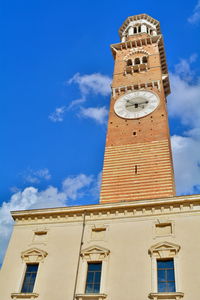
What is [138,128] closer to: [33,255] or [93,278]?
[33,255]

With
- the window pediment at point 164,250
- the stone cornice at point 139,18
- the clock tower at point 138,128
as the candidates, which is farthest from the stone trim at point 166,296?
the stone cornice at point 139,18

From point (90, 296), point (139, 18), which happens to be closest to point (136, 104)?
point (139, 18)

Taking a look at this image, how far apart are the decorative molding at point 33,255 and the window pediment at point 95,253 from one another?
2.45 meters

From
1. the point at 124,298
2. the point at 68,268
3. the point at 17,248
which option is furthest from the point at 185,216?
the point at 17,248

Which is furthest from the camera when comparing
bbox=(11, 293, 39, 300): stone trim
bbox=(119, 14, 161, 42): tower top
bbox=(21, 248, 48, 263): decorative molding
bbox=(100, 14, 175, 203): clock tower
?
bbox=(119, 14, 161, 42): tower top

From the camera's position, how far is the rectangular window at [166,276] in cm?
1422

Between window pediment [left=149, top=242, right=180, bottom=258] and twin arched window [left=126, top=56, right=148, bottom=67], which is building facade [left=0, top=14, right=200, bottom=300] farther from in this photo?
twin arched window [left=126, top=56, right=148, bottom=67]

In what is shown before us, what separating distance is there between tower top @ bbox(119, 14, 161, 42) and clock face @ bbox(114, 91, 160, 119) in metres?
13.1

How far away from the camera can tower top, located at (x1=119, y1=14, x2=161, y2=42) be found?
39750mm

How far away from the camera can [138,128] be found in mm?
27266

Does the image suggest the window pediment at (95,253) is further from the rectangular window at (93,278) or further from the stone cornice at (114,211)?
the stone cornice at (114,211)

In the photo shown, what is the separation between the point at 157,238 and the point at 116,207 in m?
2.95

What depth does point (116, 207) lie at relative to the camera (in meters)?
17.4

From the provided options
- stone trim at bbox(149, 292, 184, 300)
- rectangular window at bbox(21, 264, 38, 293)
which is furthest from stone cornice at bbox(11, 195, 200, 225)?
stone trim at bbox(149, 292, 184, 300)
